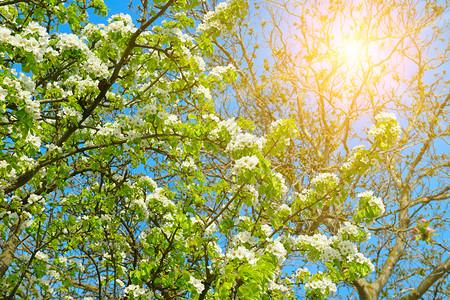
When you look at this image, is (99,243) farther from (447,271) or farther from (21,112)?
(447,271)

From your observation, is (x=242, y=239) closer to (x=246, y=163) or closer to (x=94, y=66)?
(x=246, y=163)

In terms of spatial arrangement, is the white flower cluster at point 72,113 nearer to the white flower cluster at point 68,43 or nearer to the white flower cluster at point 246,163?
the white flower cluster at point 68,43

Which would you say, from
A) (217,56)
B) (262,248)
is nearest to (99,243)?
(262,248)

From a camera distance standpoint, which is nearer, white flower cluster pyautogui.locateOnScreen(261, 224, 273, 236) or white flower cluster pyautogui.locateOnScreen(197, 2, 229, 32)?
white flower cluster pyautogui.locateOnScreen(261, 224, 273, 236)

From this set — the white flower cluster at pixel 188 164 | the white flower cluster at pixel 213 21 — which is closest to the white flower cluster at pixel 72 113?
the white flower cluster at pixel 188 164

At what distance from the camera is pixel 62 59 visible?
184 inches

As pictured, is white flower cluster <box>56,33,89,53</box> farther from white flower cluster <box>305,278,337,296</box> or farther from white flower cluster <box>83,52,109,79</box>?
A: white flower cluster <box>305,278,337,296</box>

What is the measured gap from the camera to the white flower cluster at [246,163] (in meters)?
3.38

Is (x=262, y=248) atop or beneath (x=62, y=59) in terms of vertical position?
beneath

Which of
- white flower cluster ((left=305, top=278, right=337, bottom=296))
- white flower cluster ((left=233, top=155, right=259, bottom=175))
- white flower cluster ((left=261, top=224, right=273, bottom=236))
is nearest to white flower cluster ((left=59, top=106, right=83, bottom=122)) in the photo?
white flower cluster ((left=233, top=155, right=259, bottom=175))

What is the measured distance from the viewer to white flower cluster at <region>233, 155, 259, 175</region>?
3375 millimetres

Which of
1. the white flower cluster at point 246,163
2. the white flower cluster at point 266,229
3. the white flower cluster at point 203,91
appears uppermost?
the white flower cluster at point 203,91

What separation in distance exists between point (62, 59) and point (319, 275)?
4.73 meters

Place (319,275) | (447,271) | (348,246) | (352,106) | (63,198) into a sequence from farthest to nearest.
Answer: (352,106) → (447,271) → (63,198) → (319,275) → (348,246)
